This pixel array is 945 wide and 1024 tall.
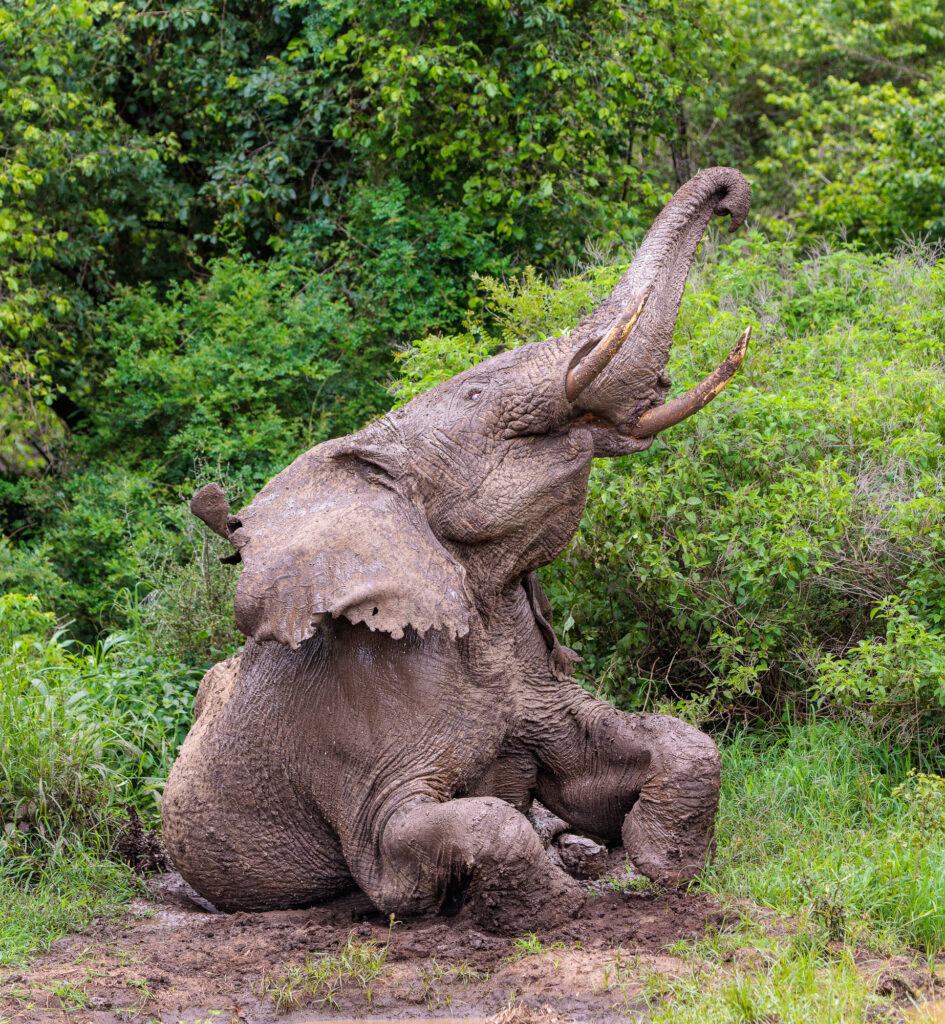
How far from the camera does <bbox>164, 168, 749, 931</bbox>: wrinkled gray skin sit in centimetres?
468

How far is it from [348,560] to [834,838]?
201 centimetres

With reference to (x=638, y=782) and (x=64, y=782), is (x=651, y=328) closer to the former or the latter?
(x=638, y=782)

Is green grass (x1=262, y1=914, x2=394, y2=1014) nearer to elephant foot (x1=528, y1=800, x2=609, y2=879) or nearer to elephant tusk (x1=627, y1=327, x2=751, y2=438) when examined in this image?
elephant foot (x1=528, y1=800, x2=609, y2=879)

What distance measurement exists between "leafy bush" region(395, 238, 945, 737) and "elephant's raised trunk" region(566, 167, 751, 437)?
1.51 metres

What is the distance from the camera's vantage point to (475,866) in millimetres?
4598

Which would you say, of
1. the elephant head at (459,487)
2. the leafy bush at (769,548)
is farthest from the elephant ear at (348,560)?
the leafy bush at (769,548)

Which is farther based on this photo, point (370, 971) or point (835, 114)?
point (835, 114)

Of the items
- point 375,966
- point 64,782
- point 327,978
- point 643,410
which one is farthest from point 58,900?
point 643,410

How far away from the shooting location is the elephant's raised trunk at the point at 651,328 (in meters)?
4.79

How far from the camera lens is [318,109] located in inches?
442

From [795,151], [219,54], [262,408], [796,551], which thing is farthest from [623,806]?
[795,151]

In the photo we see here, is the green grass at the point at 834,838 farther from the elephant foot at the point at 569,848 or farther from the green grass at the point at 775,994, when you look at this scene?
the elephant foot at the point at 569,848

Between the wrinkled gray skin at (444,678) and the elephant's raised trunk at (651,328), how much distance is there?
0.01m

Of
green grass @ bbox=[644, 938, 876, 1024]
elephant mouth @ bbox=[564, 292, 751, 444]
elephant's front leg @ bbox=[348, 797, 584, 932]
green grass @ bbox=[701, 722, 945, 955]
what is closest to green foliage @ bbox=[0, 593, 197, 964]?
elephant's front leg @ bbox=[348, 797, 584, 932]
